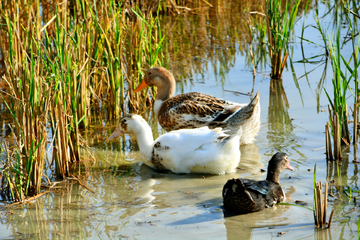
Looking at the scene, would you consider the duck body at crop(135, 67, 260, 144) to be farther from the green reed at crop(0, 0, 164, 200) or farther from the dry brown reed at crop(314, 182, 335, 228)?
the dry brown reed at crop(314, 182, 335, 228)

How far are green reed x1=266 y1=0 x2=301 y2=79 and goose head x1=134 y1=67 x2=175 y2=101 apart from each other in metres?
1.96

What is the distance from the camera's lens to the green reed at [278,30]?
7.28 metres

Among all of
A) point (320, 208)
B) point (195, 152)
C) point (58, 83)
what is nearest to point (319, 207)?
point (320, 208)

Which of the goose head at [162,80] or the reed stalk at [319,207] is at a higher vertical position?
the goose head at [162,80]

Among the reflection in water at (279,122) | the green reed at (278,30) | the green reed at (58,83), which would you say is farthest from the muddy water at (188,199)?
the green reed at (278,30)

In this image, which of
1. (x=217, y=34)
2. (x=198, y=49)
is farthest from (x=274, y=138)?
(x=217, y=34)

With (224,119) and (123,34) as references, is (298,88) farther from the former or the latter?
(123,34)

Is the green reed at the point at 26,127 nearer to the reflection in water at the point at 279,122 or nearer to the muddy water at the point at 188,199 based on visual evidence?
the muddy water at the point at 188,199

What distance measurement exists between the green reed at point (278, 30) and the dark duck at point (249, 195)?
3.63 metres

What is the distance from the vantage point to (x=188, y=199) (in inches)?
171

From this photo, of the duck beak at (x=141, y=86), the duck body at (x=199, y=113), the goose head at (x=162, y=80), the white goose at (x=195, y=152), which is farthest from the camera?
the duck beak at (x=141, y=86)

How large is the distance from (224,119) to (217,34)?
16.9 feet

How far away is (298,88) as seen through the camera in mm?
7422

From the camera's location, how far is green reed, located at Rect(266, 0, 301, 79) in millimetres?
7277
